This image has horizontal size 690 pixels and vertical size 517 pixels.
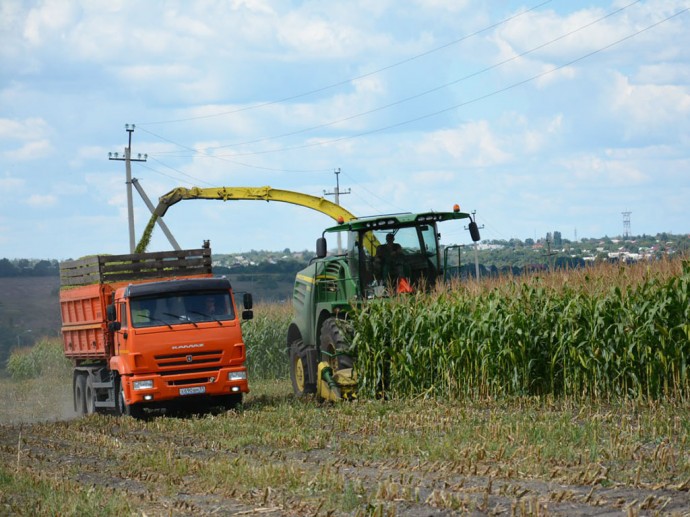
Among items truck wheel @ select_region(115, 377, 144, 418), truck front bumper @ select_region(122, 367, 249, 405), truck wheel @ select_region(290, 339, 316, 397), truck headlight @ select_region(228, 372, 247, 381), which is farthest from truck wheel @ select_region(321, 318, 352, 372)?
truck wheel @ select_region(115, 377, 144, 418)

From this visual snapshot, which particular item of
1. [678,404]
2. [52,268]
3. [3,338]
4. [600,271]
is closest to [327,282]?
[600,271]

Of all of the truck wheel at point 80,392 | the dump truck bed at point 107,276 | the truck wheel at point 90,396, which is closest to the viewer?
the dump truck bed at point 107,276

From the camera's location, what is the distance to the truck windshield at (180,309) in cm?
1961

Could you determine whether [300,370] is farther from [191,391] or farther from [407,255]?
[407,255]

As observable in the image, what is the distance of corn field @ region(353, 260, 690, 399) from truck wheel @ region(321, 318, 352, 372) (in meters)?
0.33

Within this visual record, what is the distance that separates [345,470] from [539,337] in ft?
21.0

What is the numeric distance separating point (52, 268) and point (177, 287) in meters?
95.9

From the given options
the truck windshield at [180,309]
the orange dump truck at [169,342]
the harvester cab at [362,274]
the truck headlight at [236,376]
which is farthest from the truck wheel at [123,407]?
the harvester cab at [362,274]

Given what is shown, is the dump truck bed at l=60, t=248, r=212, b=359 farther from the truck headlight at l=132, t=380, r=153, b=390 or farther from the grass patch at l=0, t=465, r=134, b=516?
the grass patch at l=0, t=465, r=134, b=516

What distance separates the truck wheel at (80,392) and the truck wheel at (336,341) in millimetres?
6855

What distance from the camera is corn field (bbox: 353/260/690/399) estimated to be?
591 inches

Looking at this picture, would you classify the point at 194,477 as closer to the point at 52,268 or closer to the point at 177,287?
the point at 177,287

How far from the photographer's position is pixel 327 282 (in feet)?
69.8

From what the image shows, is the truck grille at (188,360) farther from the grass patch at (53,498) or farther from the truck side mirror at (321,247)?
the grass patch at (53,498)
